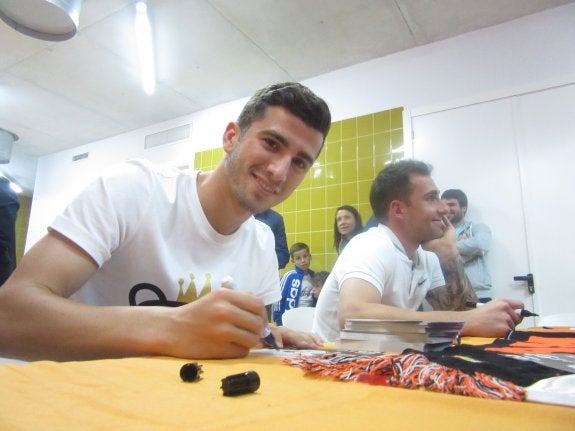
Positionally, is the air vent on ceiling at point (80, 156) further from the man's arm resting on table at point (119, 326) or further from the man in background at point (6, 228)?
the man's arm resting on table at point (119, 326)

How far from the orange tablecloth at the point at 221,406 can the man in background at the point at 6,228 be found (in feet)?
4.75

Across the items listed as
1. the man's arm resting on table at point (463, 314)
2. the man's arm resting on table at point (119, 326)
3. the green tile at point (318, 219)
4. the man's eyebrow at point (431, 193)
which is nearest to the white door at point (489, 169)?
the green tile at point (318, 219)

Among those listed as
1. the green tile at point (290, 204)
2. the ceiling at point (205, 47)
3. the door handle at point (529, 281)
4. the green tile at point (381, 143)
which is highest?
the ceiling at point (205, 47)

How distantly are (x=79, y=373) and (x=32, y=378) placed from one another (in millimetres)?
44

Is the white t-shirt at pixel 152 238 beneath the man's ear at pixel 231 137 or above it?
beneath

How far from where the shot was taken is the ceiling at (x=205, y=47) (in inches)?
105

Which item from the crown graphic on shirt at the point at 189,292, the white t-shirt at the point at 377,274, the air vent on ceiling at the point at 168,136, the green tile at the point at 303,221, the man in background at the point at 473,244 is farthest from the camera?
the air vent on ceiling at the point at 168,136

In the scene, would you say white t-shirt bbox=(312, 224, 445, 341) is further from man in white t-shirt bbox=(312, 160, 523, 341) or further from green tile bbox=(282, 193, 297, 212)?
green tile bbox=(282, 193, 297, 212)

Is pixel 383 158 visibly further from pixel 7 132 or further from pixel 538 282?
pixel 7 132

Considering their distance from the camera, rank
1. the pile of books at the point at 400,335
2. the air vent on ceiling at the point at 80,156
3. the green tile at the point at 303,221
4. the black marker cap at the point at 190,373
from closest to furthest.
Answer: the black marker cap at the point at 190,373
the pile of books at the point at 400,335
the green tile at the point at 303,221
the air vent on ceiling at the point at 80,156

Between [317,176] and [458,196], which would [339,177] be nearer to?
[317,176]

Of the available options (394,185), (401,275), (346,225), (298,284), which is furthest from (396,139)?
(401,275)

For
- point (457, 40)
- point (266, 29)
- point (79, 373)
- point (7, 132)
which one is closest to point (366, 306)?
point (79, 373)

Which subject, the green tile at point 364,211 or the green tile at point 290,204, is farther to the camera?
the green tile at point 290,204
